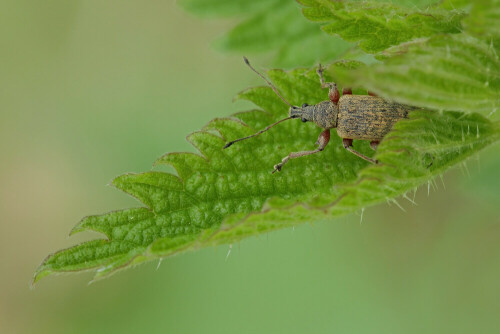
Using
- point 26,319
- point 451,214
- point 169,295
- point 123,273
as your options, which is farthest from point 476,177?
point 26,319

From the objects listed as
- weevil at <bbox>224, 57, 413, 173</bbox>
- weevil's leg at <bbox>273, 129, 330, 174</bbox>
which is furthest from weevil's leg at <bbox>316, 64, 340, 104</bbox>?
weevil's leg at <bbox>273, 129, 330, 174</bbox>

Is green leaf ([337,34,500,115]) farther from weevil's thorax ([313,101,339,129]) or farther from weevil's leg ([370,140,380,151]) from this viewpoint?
weevil's thorax ([313,101,339,129])

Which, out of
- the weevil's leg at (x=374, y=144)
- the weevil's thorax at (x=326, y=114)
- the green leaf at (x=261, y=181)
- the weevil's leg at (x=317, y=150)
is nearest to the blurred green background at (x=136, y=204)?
the weevil's leg at (x=374, y=144)

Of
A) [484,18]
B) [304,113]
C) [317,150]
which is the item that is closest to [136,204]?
[304,113]

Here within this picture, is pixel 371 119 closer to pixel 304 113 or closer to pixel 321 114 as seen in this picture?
pixel 321 114

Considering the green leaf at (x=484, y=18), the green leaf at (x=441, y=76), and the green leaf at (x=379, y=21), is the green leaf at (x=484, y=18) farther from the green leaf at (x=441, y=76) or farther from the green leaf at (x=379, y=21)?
the green leaf at (x=379, y=21)

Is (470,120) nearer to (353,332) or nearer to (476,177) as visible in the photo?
(476,177)
